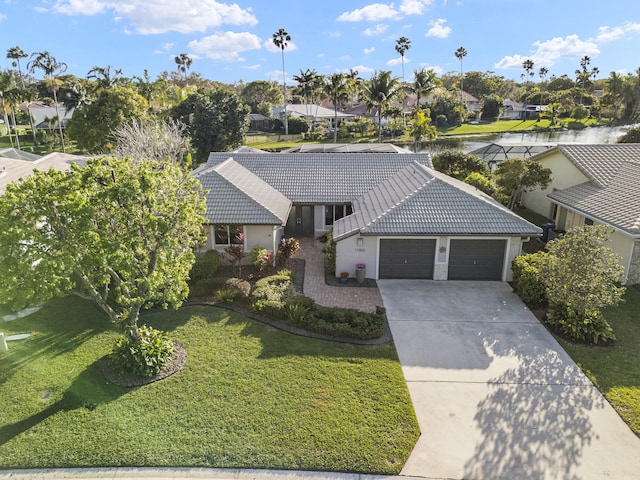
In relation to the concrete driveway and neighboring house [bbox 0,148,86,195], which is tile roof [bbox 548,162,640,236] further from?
neighboring house [bbox 0,148,86,195]

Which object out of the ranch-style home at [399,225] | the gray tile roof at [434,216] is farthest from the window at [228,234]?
the gray tile roof at [434,216]

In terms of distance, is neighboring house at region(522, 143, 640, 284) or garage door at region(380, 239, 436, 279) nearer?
neighboring house at region(522, 143, 640, 284)

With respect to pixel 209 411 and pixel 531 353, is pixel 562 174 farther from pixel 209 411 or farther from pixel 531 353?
pixel 209 411

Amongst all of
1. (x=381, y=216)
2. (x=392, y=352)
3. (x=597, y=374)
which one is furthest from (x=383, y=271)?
(x=597, y=374)

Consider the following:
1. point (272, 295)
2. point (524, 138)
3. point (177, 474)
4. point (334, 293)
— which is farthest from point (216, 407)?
point (524, 138)

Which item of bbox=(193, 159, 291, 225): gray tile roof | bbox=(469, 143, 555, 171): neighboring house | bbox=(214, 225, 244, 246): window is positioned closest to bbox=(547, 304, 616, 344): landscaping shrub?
bbox=(193, 159, 291, 225): gray tile roof

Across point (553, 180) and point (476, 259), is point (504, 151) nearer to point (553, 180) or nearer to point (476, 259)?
point (553, 180)
